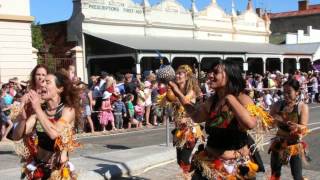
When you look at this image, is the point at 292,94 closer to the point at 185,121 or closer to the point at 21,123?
the point at 185,121

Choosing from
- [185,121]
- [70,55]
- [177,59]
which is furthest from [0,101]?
[177,59]

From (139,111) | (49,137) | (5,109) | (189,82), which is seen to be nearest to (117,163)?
(189,82)

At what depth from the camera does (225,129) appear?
4.53 metres

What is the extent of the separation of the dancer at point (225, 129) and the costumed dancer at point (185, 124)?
2225 millimetres

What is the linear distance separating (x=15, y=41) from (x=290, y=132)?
51.6 feet

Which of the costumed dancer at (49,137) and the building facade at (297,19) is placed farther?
the building facade at (297,19)

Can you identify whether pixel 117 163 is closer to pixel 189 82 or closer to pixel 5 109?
pixel 189 82

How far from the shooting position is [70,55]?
960 inches

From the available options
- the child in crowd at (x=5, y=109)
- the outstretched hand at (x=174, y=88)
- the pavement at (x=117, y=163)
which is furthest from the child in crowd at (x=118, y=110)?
the outstretched hand at (x=174, y=88)

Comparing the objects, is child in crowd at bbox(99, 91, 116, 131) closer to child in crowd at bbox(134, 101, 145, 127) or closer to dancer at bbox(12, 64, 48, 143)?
child in crowd at bbox(134, 101, 145, 127)

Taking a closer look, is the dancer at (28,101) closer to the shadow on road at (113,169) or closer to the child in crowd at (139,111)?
the shadow on road at (113,169)

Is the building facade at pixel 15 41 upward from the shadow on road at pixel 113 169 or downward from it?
upward

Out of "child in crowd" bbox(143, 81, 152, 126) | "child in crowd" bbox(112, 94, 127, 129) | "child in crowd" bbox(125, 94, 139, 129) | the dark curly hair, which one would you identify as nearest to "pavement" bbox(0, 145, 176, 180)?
the dark curly hair

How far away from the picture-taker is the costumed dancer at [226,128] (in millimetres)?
4457
